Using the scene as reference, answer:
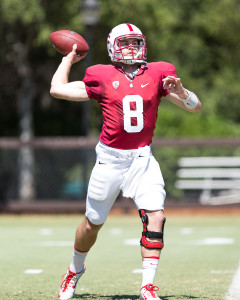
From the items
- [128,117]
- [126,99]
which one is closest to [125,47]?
[126,99]

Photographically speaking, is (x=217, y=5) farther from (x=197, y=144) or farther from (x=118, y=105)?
(x=118, y=105)

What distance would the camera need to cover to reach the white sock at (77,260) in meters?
6.30

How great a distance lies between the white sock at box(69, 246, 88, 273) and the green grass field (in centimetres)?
24

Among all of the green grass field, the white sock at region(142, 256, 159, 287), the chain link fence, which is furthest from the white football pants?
the chain link fence

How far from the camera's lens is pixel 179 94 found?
5895 mm

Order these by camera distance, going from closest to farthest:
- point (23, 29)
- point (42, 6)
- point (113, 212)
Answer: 1. point (113, 212)
2. point (42, 6)
3. point (23, 29)

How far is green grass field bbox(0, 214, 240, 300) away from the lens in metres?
6.64

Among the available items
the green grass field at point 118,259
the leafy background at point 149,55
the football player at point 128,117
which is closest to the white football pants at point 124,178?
the football player at point 128,117

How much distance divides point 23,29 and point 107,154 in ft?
47.9

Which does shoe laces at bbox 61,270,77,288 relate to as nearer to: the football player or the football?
the football player

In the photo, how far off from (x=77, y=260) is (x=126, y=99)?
1417mm

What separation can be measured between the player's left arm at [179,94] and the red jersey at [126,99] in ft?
0.51

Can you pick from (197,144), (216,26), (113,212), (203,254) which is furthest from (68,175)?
(216,26)

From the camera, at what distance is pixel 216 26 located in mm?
24984
